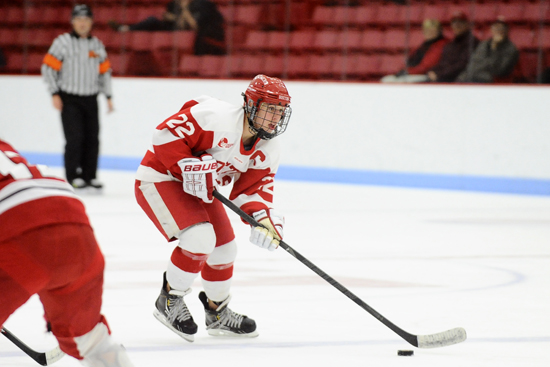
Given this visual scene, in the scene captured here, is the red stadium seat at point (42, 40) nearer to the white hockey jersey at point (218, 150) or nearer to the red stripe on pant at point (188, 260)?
the white hockey jersey at point (218, 150)

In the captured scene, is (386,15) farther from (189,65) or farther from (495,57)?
(189,65)

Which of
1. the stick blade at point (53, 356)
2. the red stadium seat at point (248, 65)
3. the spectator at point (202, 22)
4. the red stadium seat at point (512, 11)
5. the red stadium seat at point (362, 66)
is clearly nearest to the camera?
the stick blade at point (53, 356)

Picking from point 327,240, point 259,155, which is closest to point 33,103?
point 327,240

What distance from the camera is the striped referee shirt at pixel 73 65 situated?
7.15 metres

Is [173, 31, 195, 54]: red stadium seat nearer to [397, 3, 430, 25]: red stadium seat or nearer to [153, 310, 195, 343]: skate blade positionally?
[397, 3, 430, 25]: red stadium seat

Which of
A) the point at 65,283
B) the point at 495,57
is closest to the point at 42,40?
the point at 495,57

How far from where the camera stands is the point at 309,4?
9250mm

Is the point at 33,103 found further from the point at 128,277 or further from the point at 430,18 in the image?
the point at 128,277

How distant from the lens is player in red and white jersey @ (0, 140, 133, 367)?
5.57ft

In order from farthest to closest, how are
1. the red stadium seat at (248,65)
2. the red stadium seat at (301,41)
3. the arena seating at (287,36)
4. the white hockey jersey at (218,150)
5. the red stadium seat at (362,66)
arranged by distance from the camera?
1. the red stadium seat at (248,65)
2. the red stadium seat at (301,41)
3. the red stadium seat at (362,66)
4. the arena seating at (287,36)
5. the white hockey jersey at (218,150)

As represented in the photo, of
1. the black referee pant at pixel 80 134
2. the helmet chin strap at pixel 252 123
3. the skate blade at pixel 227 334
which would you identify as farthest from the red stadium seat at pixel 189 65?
the skate blade at pixel 227 334

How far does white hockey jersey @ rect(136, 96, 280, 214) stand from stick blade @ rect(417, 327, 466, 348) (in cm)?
70

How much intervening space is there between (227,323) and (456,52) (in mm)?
5584

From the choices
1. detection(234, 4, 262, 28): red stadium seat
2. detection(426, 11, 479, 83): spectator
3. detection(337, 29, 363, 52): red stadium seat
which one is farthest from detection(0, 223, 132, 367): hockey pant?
detection(234, 4, 262, 28): red stadium seat
